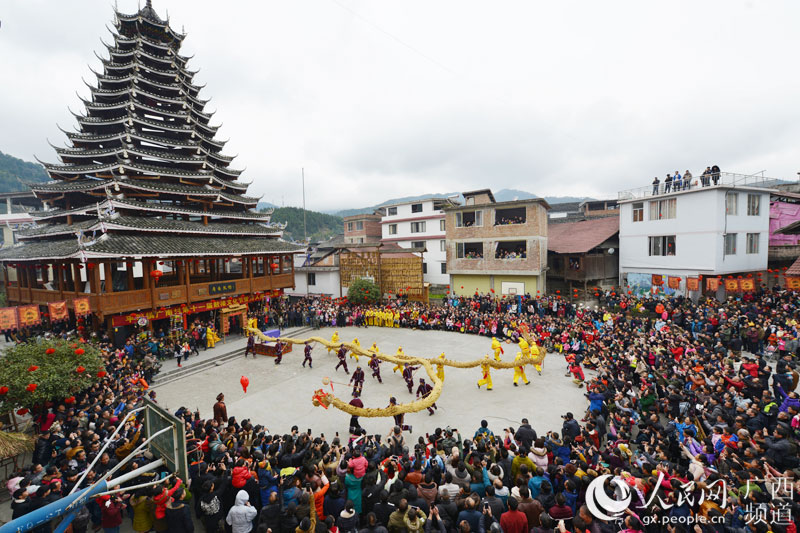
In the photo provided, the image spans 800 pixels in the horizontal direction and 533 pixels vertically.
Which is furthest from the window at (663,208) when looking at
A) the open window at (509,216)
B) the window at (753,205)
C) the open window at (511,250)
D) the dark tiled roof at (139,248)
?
the dark tiled roof at (139,248)

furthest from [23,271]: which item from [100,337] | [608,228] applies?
[608,228]

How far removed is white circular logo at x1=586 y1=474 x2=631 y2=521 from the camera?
5570 mm

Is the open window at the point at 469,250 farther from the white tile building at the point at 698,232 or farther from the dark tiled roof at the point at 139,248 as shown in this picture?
the dark tiled roof at the point at 139,248

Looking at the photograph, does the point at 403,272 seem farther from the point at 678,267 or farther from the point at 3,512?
the point at 3,512

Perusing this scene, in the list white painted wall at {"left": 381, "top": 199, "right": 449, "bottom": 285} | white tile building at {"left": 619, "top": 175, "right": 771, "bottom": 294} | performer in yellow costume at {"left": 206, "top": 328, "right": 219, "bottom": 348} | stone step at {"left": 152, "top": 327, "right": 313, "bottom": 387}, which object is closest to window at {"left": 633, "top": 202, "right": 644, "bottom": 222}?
white tile building at {"left": 619, "top": 175, "right": 771, "bottom": 294}

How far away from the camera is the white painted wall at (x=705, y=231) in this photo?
69.9ft

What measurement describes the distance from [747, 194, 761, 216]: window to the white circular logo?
2622 centimetres

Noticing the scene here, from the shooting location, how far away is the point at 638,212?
84.0 feet

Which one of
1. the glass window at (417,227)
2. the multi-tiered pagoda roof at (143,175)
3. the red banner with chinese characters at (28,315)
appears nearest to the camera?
the red banner with chinese characters at (28,315)

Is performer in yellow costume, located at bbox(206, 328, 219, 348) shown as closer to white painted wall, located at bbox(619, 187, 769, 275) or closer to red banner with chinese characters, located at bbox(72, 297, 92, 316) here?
red banner with chinese characters, located at bbox(72, 297, 92, 316)

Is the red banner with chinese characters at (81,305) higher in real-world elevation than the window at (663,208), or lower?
lower

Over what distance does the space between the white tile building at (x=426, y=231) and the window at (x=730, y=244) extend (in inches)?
839

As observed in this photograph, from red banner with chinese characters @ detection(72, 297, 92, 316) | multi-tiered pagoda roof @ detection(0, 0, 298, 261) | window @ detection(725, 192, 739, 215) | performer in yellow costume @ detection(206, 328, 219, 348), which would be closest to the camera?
red banner with chinese characters @ detection(72, 297, 92, 316)

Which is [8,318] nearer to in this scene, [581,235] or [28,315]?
[28,315]
